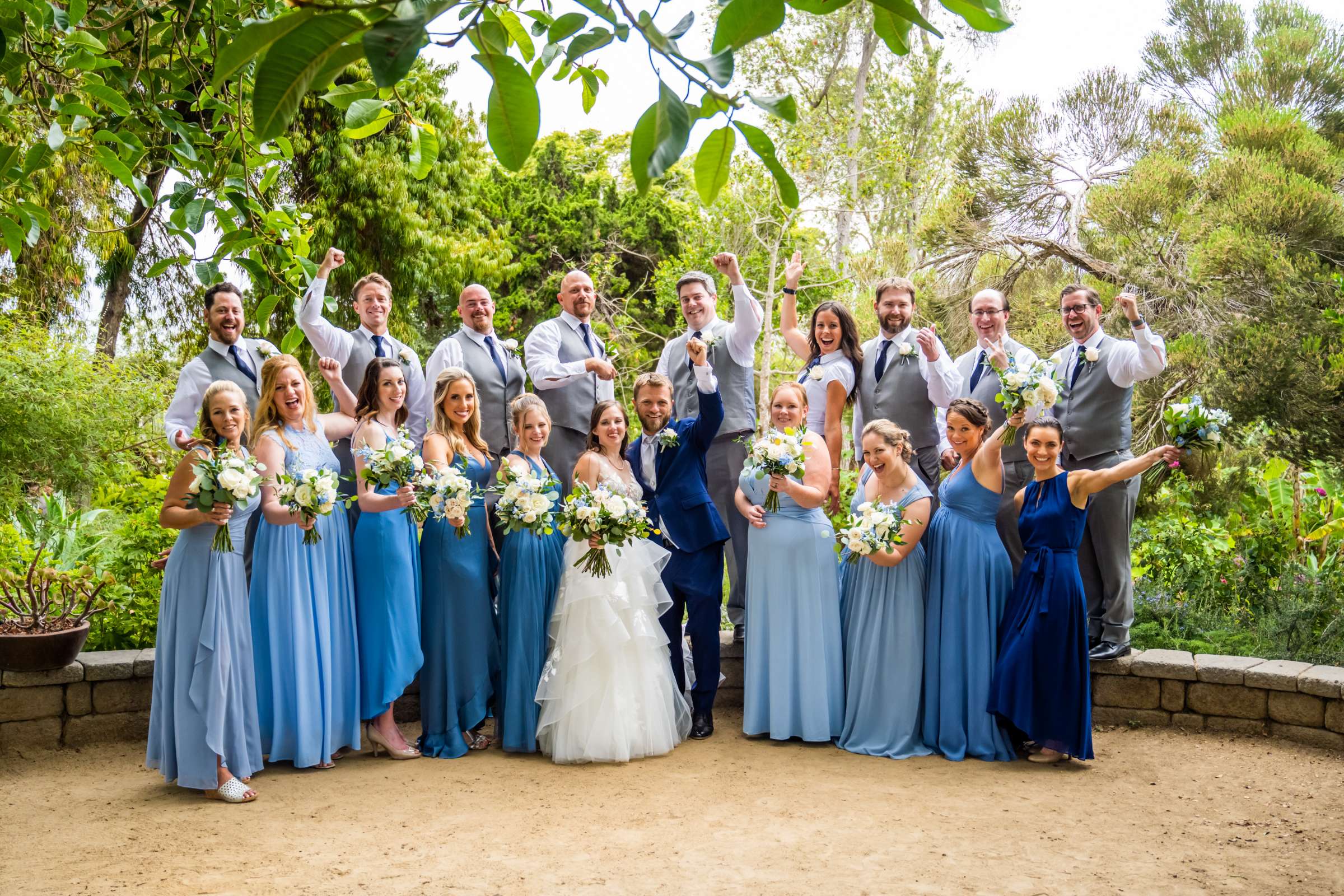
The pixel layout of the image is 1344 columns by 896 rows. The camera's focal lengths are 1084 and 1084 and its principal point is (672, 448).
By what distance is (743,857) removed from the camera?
4156 mm

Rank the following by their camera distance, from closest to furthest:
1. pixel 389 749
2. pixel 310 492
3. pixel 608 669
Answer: pixel 310 492, pixel 608 669, pixel 389 749

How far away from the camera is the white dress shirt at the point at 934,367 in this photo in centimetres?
612

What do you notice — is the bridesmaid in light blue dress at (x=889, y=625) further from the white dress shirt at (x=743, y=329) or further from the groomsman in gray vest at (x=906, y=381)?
the white dress shirt at (x=743, y=329)

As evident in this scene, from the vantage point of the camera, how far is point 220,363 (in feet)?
18.8

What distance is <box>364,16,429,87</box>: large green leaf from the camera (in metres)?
0.98

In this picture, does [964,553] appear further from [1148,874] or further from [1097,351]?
[1148,874]

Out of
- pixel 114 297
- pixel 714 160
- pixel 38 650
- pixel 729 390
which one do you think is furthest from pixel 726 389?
pixel 114 297

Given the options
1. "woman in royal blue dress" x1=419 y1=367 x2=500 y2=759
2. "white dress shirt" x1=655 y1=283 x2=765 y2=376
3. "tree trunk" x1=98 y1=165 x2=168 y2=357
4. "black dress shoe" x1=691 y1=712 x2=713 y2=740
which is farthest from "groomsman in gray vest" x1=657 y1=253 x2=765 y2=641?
"tree trunk" x1=98 y1=165 x2=168 y2=357

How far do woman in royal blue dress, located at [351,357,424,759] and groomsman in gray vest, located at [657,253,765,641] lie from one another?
171 centimetres

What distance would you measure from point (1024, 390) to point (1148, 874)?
7.30 feet

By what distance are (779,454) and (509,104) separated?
449 centimetres

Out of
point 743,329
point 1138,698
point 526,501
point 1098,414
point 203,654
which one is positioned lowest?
point 1138,698

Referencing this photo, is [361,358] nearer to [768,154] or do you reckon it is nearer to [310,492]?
[310,492]

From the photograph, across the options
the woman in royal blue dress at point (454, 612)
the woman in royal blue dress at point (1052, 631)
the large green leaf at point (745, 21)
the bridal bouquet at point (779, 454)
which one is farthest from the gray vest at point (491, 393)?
the large green leaf at point (745, 21)
